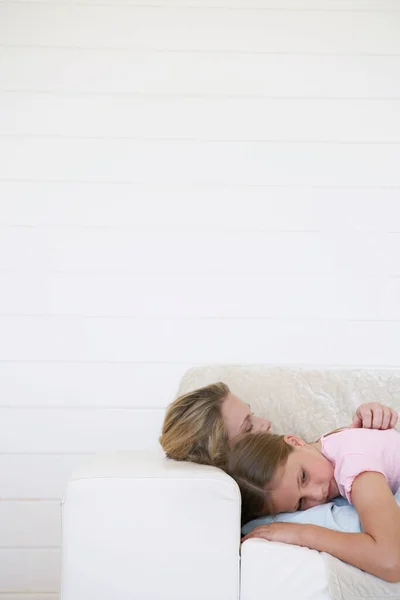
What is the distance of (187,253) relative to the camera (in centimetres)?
290

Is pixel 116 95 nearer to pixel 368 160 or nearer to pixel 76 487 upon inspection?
pixel 368 160

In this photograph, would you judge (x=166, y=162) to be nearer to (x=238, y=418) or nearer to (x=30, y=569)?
(x=238, y=418)

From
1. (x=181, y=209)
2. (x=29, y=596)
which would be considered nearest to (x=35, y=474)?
(x=29, y=596)

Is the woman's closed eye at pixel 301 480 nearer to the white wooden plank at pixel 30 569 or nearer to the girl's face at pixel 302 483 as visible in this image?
the girl's face at pixel 302 483

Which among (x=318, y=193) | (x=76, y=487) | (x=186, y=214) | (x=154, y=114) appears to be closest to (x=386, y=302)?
(x=318, y=193)

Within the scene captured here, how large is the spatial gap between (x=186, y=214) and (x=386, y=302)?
0.81 metres

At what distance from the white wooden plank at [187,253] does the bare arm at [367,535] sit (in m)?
1.26

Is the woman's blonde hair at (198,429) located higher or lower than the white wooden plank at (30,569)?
higher

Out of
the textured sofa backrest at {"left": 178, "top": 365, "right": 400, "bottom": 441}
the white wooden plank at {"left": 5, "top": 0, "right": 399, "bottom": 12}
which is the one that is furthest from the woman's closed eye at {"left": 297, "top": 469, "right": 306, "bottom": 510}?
the white wooden plank at {"left": 5, "top": 0, "right": 399, "bottom": 12}

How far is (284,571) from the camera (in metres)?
1.62

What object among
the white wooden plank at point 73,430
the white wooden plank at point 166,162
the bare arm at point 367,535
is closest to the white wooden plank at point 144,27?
the white wooden plank at point 166,162

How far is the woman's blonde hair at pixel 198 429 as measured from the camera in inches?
74.7

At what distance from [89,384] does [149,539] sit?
50.0 inches

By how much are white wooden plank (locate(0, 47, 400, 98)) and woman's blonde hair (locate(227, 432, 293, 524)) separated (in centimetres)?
153
